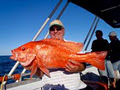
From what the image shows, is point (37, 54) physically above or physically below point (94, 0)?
below

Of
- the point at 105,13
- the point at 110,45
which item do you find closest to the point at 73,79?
the point at 110,45

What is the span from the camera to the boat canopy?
5.27 meters

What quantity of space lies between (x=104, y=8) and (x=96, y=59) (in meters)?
4.68

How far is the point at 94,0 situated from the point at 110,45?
1.78 meters

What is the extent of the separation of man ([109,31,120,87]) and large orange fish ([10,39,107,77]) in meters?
3.26

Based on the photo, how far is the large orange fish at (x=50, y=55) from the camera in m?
1.76

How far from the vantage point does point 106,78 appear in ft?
15.2

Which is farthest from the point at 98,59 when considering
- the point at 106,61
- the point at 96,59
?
the point at 106,61

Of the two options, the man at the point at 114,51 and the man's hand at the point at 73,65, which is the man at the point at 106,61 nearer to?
the man at the point at 114,51

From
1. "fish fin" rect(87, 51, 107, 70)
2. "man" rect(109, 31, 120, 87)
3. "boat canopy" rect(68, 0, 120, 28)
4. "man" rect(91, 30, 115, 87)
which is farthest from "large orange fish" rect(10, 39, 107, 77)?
"boat canopy" rect(68, 0, 120, 28)

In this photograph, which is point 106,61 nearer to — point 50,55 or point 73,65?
point 73,65

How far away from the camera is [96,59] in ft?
6.10

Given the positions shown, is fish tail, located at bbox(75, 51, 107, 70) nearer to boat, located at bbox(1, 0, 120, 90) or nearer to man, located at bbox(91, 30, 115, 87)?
boat, located at bbox(1, 0, 120, 90)

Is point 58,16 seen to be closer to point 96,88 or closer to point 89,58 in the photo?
point 96,88
